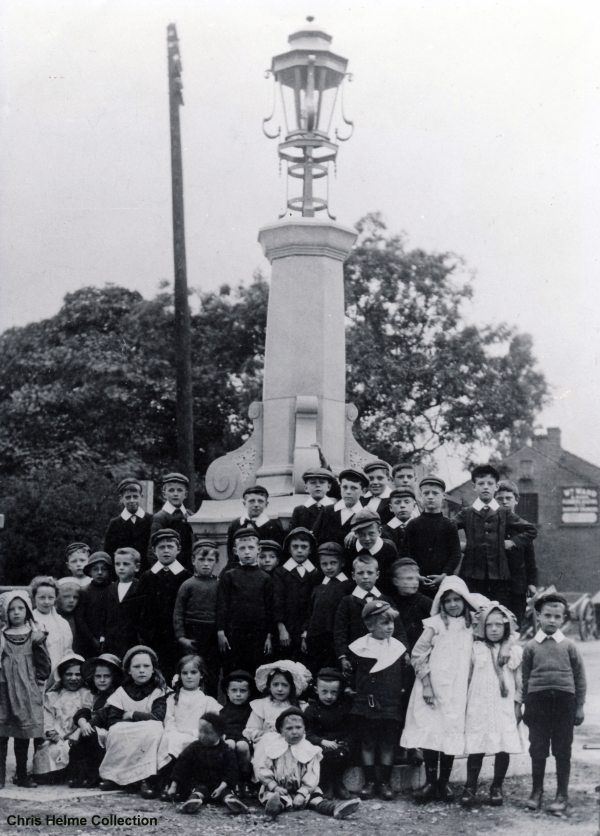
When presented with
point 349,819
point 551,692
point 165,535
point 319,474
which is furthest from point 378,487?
point 349,819

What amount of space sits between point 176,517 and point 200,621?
48.1 inches

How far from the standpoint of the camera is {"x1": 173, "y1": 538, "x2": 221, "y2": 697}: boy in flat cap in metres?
6.93

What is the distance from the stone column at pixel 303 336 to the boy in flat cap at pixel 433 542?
206 cm

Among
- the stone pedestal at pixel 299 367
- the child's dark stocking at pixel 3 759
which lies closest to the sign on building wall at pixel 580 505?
the stone pedestal at pixel 299 367

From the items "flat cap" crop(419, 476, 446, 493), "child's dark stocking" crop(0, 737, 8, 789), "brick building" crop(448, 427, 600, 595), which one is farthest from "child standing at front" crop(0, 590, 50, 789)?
"brick building" crop(448, 427, 600, 595)

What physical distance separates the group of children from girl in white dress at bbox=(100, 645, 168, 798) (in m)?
0.01

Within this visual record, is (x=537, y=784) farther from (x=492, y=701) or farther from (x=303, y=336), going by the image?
(x=303, y=336)

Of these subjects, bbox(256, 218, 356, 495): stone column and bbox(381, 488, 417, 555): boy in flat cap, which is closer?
bbox(381, 488, 417, 555): boy in flat cap

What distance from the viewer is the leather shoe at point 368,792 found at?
6090mm

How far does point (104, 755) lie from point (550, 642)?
8.71ft

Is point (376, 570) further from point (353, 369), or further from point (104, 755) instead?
point (353, 369)

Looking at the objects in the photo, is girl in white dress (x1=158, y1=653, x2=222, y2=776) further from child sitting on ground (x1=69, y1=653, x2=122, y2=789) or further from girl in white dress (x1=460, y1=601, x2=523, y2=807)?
girl in white dress (x1=460, y1=601, x2=523, y2=807)

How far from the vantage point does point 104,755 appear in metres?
6.42

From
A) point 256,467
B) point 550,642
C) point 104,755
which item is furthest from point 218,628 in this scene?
point 256,467
